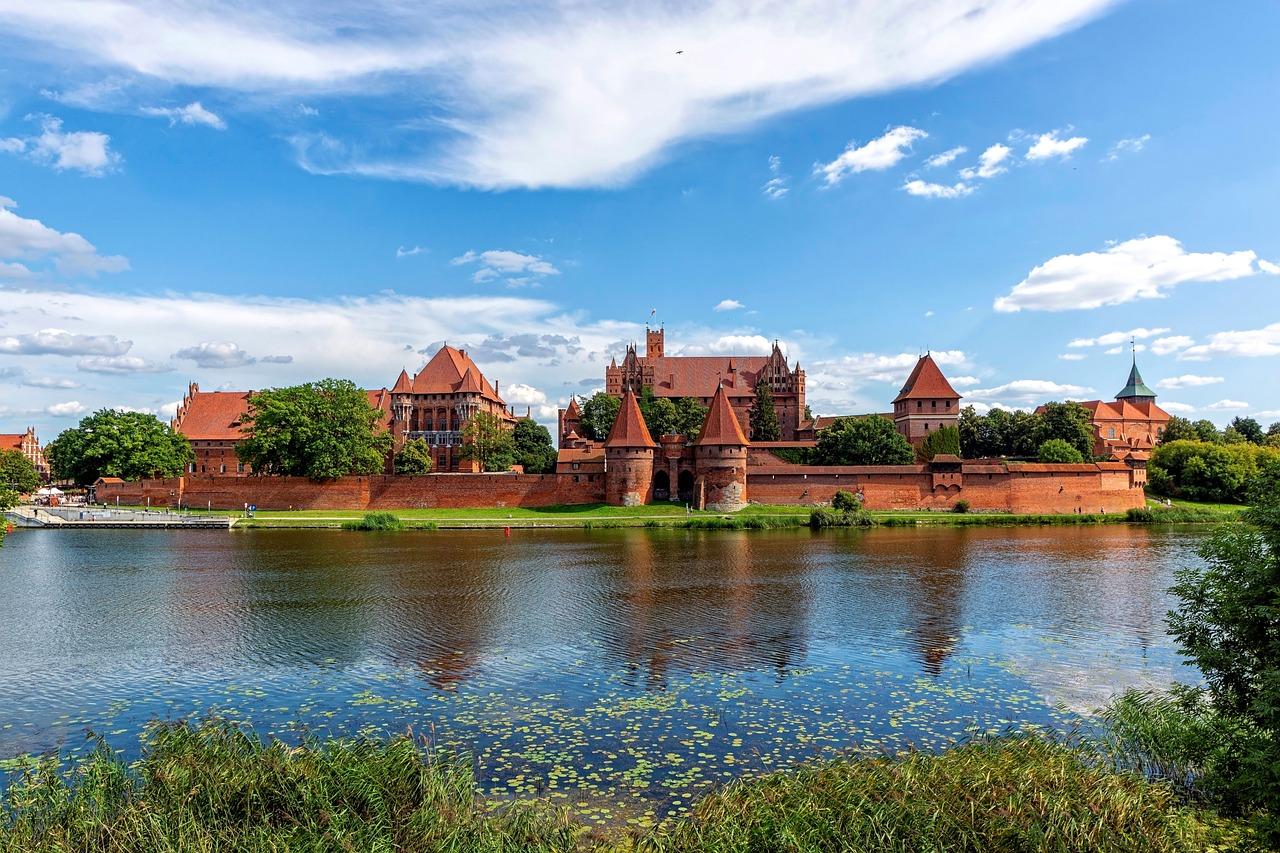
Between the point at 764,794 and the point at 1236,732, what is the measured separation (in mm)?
4311

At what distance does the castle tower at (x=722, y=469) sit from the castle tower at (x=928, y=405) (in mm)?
15646

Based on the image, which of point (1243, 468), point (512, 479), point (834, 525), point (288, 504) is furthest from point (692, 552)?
point (1243, 468)

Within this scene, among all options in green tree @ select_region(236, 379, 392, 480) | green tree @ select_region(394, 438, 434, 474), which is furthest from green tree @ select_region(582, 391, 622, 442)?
green tree @ select_region(236, 379, 392, 480)

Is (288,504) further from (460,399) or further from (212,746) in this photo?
(212,746)

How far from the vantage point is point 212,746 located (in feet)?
25.2

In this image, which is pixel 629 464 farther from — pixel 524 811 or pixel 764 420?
pixel 524 811

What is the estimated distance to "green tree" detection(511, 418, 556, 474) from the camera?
59.6 m

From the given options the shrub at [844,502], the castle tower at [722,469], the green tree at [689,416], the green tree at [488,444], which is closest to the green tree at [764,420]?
the green tree at [689,416]

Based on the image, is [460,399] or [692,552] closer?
[692,552]

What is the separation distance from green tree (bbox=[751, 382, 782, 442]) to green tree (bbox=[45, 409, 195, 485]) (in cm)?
3928

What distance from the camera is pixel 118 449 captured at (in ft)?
173

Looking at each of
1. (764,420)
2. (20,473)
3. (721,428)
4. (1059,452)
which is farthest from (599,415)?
(20,473)

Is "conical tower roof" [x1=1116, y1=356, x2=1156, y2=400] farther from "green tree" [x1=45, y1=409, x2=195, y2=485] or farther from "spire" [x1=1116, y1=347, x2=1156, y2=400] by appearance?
"green tree" [x1=45, y1=409, x2=195, y2=485]

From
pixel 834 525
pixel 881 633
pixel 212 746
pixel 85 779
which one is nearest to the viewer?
pixel 85 779
